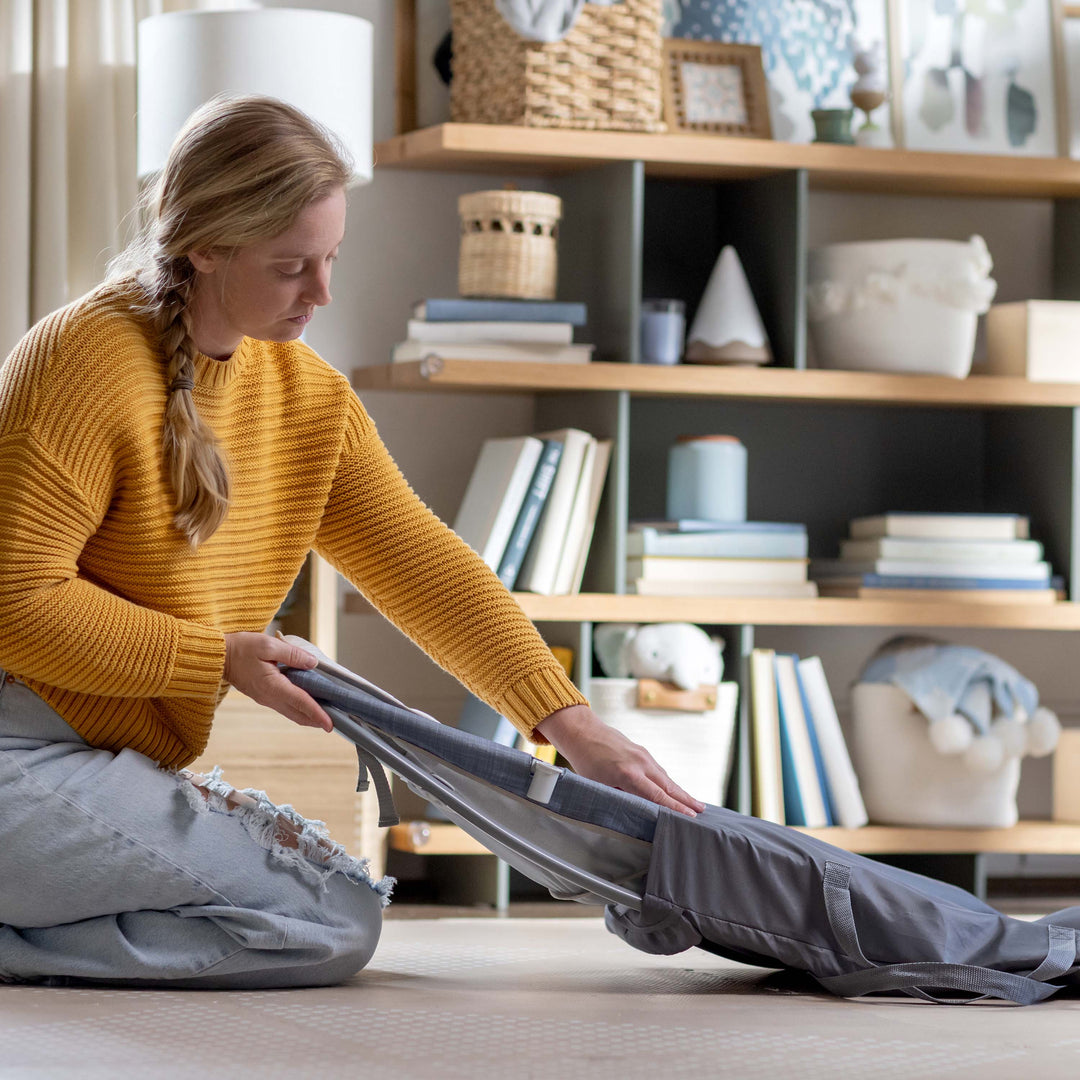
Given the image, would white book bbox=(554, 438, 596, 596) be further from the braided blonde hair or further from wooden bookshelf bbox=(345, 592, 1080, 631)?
the braided blonde hair

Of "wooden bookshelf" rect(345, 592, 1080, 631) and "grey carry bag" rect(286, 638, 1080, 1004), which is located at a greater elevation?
"wooden bookshelf" rect(345, 592, 1080, 631)

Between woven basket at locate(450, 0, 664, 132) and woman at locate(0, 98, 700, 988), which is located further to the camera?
woven basket at locate(450, 0, 664, 132)

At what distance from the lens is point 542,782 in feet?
4.61

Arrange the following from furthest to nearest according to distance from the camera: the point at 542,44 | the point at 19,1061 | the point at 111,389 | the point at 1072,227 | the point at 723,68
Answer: the point at 1072,227
the point at 723,68
the point at 542,44
the point at 111,389
the point at 19,1061

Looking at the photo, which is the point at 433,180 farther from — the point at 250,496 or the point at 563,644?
the point at 250,496

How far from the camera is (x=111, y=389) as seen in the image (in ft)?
4.42

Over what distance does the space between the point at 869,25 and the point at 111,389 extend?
6.09 feet

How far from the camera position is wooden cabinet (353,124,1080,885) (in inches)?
95.8

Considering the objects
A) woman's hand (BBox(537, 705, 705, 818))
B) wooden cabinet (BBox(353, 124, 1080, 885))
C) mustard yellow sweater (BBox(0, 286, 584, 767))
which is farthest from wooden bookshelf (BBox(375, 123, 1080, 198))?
woman's hand (BBox(537, 705, 705, 818))

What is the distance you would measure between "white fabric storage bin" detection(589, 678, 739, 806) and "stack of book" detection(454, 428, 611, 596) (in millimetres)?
174

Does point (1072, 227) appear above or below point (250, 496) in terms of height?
above

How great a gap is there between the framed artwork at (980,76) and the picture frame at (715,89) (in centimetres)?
30

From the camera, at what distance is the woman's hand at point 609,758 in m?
1.44

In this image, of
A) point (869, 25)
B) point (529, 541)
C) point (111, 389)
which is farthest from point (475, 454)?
point (111, 389)
